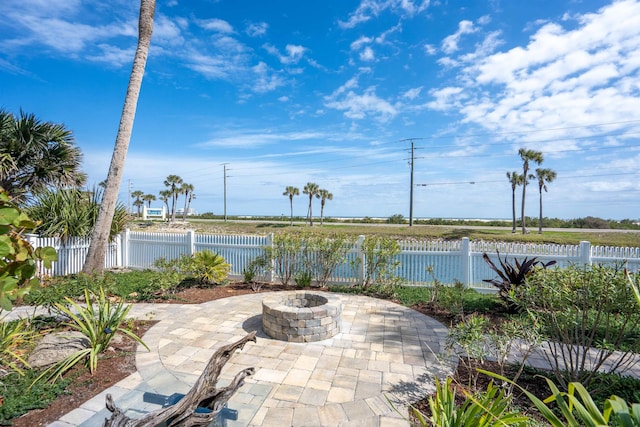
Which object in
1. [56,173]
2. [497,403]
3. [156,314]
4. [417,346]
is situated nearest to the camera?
[497,403]

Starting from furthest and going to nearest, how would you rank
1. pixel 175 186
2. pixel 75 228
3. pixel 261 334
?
pixel 175 186 → pixel 75 228 → pixel 261 334

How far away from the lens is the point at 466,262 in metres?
7.76

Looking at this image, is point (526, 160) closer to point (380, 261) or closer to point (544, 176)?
point (544, 176)

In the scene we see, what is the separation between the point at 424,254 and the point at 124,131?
26.8 feet

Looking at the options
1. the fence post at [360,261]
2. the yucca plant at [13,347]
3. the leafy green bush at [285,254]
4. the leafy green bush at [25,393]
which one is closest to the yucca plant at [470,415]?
the leafy green bush at [25,393]

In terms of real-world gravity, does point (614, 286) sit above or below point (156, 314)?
above

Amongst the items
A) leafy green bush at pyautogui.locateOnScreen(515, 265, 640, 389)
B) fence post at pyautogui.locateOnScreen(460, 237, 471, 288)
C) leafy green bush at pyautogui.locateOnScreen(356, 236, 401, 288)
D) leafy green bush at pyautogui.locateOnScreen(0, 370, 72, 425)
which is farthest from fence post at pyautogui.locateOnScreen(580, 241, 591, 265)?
leafy green bush at pyautogui.locateOnScreen(0, 370, 72, 425)

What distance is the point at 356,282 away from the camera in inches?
309

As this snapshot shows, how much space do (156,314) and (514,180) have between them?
102 feet

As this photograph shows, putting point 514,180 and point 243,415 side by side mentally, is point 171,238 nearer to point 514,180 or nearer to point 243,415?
point 243,415

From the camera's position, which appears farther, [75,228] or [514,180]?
[514,180]

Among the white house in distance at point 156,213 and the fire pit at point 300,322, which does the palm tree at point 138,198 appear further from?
the fire pit at point 300,322

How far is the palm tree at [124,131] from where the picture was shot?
7.34 metres

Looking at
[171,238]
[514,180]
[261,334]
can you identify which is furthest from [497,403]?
[514,180]
